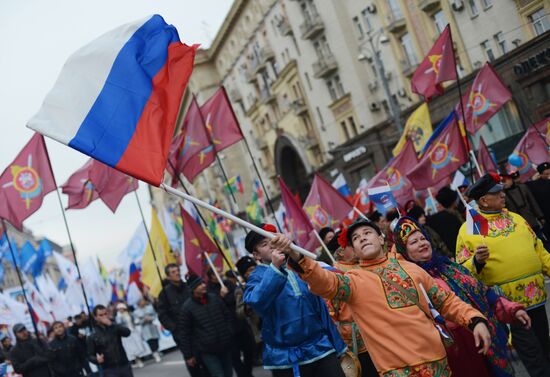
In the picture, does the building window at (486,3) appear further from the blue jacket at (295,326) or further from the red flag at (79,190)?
the blue jacket at (295,326)

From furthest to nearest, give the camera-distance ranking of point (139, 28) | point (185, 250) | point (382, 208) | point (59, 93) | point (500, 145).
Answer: point (500, 145) → point (185, 250) → point (382, 208) → point (139, 28) → point (59, 93)

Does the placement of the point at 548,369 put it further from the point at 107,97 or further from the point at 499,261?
the point at 107,97

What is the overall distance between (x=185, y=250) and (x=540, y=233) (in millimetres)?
6904

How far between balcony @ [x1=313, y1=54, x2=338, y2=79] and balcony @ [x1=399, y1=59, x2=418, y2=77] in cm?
672

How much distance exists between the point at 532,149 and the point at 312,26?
1099 inches

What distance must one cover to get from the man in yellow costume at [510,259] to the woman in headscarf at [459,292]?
64 cm

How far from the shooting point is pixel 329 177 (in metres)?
46.1

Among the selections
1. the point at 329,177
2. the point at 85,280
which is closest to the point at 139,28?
the point at 85,280

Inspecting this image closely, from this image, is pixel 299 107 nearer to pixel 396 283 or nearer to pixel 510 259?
pixel 510 259

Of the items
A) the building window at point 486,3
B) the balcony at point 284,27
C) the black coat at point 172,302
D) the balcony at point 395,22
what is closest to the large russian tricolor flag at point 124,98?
the black coat at point 172,302

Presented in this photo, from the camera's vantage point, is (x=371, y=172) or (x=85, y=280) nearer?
(x=85, y=280)

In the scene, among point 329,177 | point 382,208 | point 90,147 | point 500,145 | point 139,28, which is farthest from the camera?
point 329,177

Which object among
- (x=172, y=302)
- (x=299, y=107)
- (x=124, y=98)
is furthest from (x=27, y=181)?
(x=299, y=107)

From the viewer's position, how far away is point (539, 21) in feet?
87.2
